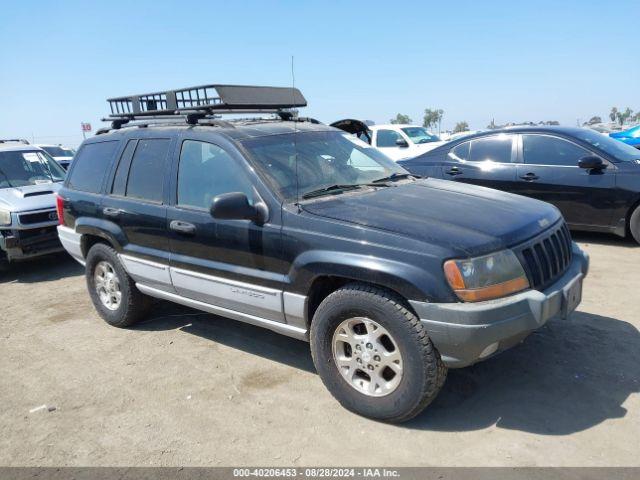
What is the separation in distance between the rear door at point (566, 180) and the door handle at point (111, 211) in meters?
5.26

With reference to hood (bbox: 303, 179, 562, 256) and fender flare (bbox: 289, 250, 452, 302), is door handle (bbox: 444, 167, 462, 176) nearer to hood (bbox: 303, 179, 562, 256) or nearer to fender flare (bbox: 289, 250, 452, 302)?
hood (bbox: 303, 179, 562, 256)

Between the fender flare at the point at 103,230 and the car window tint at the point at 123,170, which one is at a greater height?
the car window tint at the point at 123,170

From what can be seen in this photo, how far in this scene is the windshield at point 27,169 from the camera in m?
7.84

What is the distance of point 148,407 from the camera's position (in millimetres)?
3549

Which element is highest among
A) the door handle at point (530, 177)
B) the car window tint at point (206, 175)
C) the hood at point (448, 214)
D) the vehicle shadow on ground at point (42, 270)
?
the car window tint at point (206, 175)

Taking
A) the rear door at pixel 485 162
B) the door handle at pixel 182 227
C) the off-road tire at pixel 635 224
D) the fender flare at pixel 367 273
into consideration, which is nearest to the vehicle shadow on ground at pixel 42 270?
the door handle at pixel 182 227

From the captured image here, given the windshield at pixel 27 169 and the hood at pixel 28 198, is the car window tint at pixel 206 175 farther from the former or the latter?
the windshield at pixel 27 169

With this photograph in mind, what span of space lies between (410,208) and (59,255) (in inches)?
281

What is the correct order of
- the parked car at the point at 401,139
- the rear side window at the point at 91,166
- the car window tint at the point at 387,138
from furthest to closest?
the car window tint at the point at 387,138 < the parked car at the point at 401,139 < the rear side window at the point at 91,166

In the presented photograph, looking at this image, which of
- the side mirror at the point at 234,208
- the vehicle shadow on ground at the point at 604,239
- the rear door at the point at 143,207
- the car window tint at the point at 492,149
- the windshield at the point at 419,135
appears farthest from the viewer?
the windshield at the point at 419,135

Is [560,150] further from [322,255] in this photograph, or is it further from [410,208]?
[322,255]

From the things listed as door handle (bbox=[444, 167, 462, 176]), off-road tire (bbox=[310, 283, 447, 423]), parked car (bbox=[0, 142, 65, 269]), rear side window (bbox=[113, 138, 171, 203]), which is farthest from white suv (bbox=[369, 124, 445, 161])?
off-road tire (bbox=[310, 283, 447, 423])

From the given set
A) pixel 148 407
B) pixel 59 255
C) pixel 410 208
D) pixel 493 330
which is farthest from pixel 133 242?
pixel 59 255

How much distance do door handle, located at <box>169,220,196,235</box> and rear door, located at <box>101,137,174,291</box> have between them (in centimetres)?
14
